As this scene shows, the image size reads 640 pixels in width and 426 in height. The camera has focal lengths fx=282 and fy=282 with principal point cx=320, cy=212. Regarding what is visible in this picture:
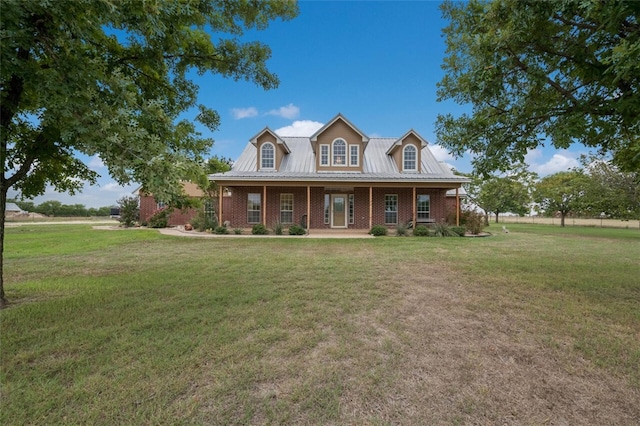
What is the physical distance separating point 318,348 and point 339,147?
15.6 meters

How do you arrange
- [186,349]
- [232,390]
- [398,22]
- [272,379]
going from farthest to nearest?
[398,22], [186,349], [272,379], [232,390]

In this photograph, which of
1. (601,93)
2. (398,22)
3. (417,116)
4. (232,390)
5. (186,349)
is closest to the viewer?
(232,390)

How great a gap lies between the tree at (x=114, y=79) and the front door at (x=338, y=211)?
40.4 ft

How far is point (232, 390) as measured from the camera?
2.47 metres

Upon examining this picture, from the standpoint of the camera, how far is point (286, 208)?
1803 centimetres

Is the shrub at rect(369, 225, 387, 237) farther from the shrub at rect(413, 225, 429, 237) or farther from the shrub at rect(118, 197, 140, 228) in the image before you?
the shrub at rect(118, 197, 140, 228)

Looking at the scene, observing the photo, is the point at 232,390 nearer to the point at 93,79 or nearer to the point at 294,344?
the point at 294,344

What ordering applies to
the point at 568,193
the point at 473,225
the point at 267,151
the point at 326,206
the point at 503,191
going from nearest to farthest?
the point at 473,225 < the point at 267,151 < the point at 326,206 < the point at 568,193 < the point at 503,191

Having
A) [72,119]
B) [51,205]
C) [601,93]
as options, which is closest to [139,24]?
[72,119]

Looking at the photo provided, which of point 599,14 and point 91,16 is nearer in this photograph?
point 91,16

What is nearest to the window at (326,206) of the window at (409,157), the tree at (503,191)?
the window at (409,157)

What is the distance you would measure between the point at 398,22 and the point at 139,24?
10.2 m

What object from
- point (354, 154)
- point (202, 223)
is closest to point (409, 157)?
point (354, 154)

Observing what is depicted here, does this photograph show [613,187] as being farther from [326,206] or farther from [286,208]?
[286,208]
